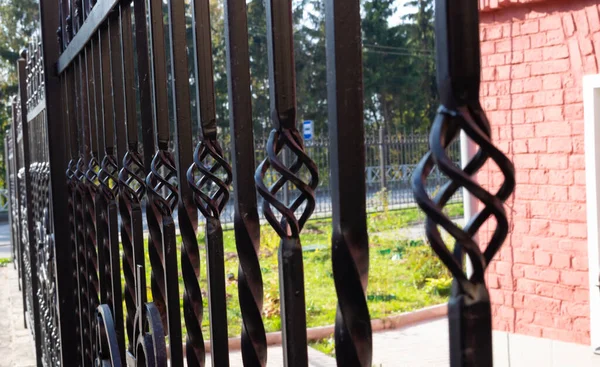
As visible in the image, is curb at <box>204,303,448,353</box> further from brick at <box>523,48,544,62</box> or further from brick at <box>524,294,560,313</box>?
brick at <box>523,48,544,62</box>

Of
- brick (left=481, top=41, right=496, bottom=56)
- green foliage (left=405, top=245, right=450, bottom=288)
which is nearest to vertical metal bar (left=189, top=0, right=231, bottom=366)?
brick (left=481, top=41, right=496, bottom=56)

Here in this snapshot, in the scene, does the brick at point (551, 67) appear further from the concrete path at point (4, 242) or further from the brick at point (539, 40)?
the concrete path at point (4, 242)

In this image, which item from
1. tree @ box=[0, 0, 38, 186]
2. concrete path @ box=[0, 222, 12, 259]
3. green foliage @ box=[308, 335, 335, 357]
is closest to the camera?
green foliage @ box=[308, 335, 335, 357]

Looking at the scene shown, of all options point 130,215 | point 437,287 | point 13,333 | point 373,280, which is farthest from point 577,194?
point 373,280

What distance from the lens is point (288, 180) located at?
0.73 meters

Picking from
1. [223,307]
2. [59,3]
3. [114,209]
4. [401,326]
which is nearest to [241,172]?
[223,307]

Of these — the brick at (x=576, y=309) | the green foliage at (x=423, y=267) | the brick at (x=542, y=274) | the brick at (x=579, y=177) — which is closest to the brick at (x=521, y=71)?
the brick at (x=579, y=177)

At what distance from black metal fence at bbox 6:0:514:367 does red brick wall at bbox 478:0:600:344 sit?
347 cm

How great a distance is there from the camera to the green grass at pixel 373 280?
7953 millimetres

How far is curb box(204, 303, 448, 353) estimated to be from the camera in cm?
690

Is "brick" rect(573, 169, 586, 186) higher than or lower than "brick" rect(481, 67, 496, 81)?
lower

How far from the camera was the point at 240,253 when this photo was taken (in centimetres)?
85

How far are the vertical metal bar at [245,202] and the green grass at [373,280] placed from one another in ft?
20.1

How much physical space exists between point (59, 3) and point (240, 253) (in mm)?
1515
